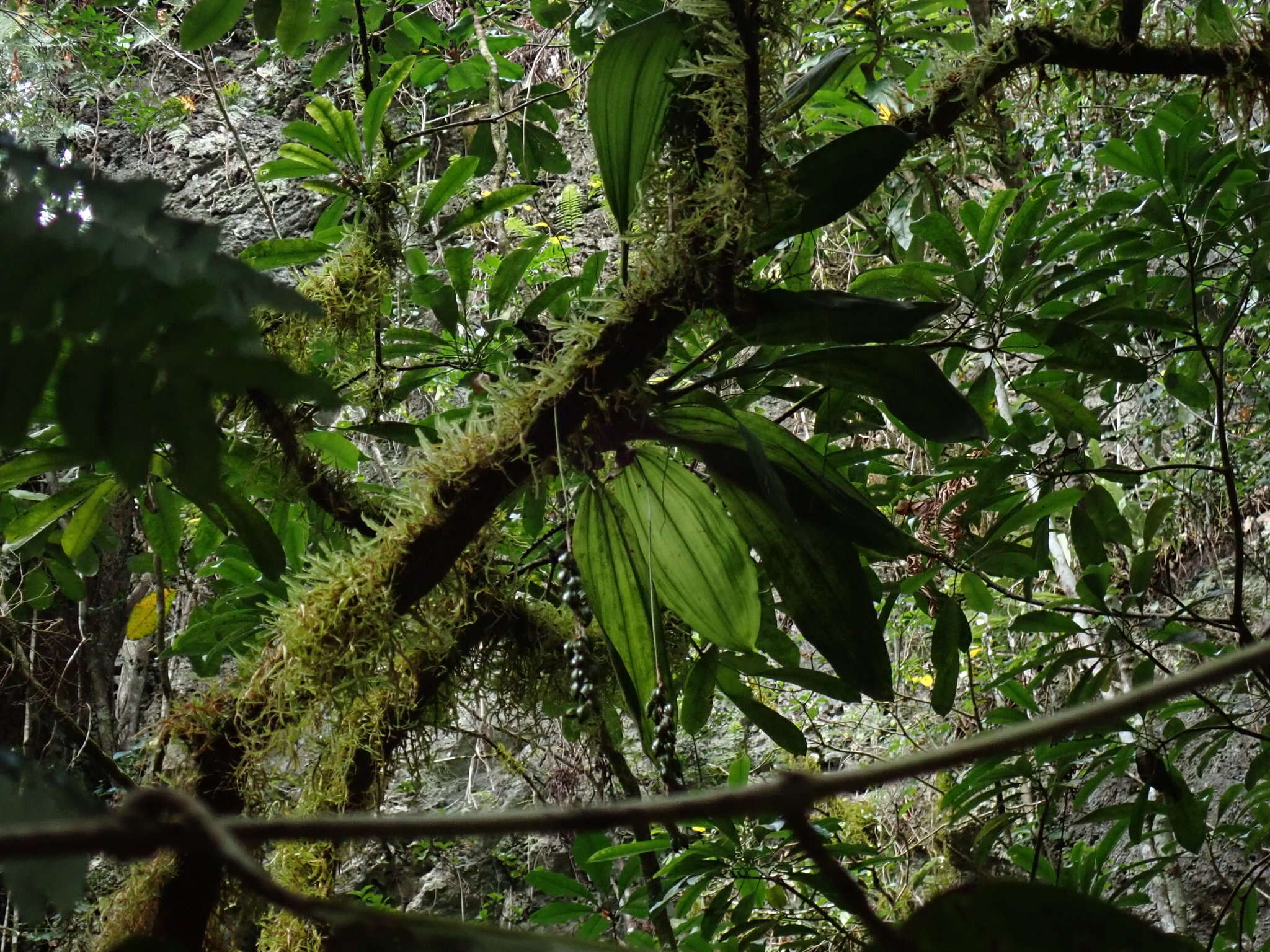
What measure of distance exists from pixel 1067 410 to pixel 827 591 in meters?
0.39

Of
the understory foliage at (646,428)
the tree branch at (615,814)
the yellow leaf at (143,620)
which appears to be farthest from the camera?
the yellow leaf at (143,620)

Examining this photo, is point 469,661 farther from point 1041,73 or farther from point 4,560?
point 4,560

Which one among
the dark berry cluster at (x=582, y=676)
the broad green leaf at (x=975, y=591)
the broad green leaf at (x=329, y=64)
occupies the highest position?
the broad green leaf at (x=329, y=64)

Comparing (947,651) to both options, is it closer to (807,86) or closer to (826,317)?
(826,317)

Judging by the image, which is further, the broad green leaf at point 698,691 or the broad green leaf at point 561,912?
the broad green leaf at point 561,912

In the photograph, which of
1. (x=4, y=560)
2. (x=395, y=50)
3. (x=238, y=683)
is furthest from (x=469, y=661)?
(x=4, y=560)

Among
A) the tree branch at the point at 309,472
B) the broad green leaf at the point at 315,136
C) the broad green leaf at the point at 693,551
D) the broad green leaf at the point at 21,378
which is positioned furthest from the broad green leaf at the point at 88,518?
the broad green leaf at the point at 21,378

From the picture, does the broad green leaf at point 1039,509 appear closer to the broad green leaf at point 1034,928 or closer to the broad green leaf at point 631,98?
the broad green leaf at point 631,98

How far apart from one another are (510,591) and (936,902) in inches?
32.2

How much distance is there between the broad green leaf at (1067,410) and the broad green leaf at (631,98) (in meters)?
0.50

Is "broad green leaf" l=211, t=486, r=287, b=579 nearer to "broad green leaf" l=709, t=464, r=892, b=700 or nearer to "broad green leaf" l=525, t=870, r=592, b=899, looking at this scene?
"broad green leaf" l=709, t=464, r=892, b=700

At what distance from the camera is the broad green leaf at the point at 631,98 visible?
29.7 inches

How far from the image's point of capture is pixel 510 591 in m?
1.01

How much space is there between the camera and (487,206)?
3.48ft
